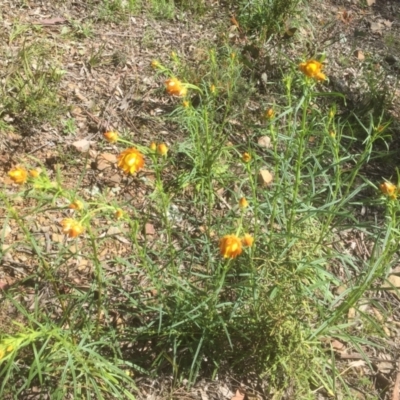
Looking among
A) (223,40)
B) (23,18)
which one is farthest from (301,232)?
(23,18)

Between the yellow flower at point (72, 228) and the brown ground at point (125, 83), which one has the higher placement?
the yellow flower at point (72, 228)

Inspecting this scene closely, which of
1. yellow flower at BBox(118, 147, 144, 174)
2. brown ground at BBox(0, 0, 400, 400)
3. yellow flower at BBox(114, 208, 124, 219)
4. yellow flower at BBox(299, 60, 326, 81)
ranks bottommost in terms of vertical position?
brown ground at BBox(0, 0, 400, 400)

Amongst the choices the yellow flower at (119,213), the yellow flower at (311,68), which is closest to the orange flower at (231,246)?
the yellow flower at (119,213)

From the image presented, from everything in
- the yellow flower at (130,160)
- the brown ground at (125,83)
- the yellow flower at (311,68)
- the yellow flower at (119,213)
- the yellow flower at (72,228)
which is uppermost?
the yellow flower at (311,68)

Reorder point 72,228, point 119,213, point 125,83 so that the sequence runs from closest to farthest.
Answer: point 72,228, point 119,213, point 125,83

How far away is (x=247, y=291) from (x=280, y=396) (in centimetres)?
41

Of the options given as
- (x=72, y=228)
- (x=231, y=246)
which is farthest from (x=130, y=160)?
(x=231, y=246)

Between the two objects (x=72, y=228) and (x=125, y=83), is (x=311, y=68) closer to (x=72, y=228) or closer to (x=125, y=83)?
(x=72, y=228)

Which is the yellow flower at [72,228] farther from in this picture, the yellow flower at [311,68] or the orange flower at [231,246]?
the yellow flower at [311,68]

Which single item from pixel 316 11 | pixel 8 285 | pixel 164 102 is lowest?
pixel 8 285

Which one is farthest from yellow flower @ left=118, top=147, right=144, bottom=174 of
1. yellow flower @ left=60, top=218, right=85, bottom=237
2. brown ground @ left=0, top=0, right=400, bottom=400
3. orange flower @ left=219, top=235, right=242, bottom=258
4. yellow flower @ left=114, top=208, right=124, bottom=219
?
brown ground @ left=0, top=0, right=400, bottom=400

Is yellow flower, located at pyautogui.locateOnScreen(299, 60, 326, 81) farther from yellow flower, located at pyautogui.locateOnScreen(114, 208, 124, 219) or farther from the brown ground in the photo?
the brown ground

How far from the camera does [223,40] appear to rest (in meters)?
3.37

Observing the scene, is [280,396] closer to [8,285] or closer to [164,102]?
[8,285]
